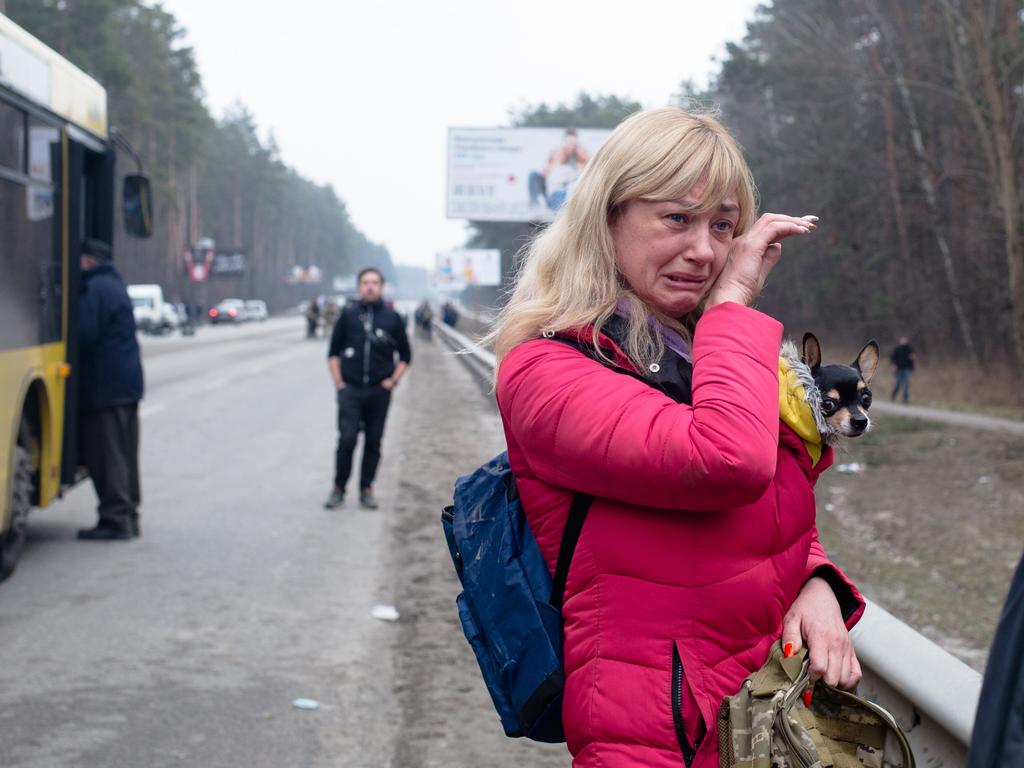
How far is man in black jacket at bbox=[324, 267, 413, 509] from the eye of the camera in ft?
34.3

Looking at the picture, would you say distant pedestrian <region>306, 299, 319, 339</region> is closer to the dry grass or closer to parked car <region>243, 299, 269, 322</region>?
the dry grass

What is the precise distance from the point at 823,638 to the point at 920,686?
1083 mm

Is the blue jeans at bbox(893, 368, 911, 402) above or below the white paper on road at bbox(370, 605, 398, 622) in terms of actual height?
below

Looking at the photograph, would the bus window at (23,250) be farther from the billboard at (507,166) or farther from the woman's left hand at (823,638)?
the billboard at (507,166)

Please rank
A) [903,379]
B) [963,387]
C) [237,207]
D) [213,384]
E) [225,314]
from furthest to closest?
[237,207]
[225,314]
[963,387]
[903,379]
[213,384]

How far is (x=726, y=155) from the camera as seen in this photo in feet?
7.30

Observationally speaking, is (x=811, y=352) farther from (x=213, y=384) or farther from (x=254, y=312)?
(x=254, y=312)

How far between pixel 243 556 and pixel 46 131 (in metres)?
3.09

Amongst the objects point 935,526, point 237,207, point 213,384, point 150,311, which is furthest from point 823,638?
point 237,207

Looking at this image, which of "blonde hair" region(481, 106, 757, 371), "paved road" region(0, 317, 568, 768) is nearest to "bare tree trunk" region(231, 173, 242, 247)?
"paved road" region(0, 317, 568, 768)

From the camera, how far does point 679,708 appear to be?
200 centimetres

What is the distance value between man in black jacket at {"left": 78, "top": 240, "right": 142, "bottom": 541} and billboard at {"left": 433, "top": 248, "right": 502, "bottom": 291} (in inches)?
2360

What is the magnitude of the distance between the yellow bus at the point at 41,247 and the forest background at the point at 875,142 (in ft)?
17.2

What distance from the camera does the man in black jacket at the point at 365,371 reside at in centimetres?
1046
